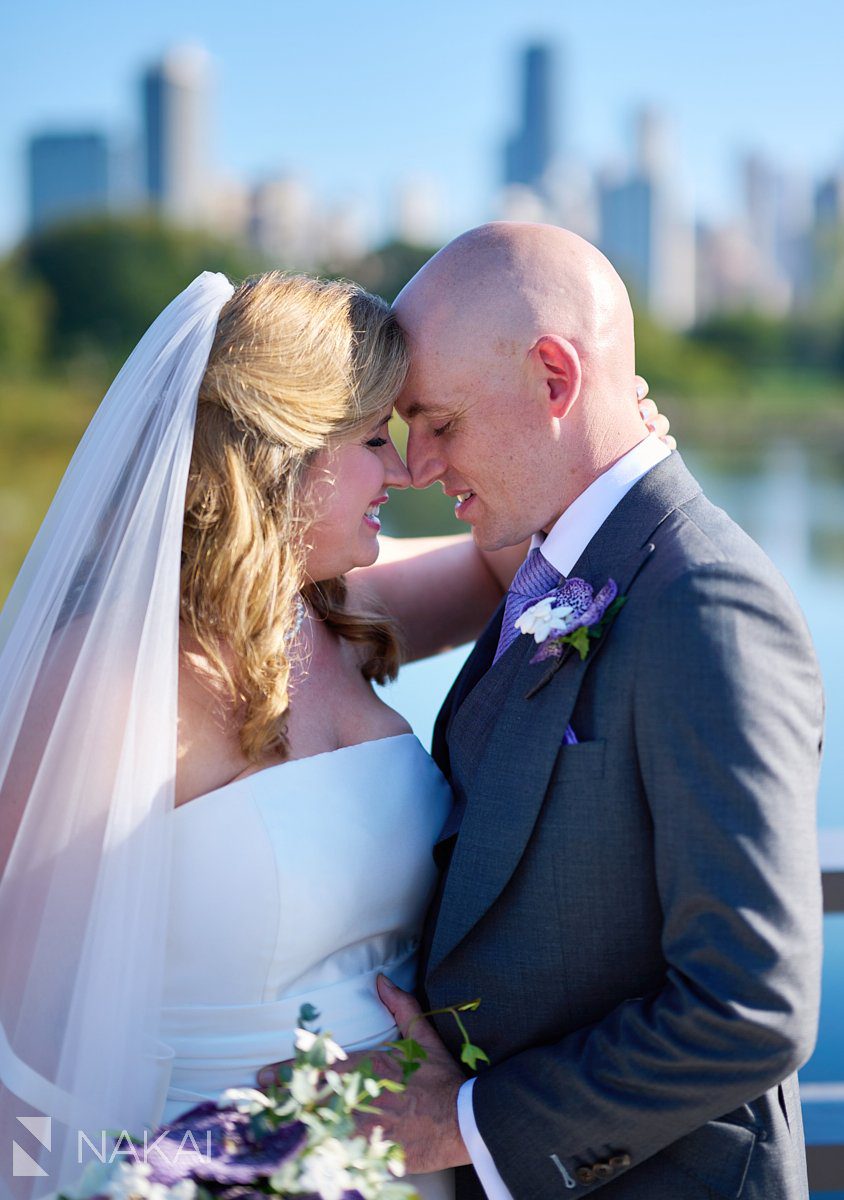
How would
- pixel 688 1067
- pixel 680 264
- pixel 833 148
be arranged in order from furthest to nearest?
1. pixel 680 264
2. pixel 833 148
3. pixel 688 1067

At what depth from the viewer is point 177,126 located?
46.9 metres

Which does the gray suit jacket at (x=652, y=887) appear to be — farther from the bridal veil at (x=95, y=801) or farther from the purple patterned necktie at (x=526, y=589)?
the bridal veil at (x=95, y=801)

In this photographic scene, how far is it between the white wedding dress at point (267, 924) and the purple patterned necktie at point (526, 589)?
40 cm

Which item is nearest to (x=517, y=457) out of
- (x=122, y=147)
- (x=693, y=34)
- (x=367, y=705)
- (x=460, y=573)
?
(x=367, y=705)

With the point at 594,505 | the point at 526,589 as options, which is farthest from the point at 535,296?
the point at 526,589

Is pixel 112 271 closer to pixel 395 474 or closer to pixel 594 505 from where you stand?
pixel 395 474

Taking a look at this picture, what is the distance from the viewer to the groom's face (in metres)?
2.02

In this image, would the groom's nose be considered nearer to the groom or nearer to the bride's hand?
the groom

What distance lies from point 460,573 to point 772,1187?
149 centimetres

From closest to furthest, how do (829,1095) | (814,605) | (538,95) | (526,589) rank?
(526,589), (829,1095), (814,605), (538,95)

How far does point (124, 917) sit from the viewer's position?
1.85 m

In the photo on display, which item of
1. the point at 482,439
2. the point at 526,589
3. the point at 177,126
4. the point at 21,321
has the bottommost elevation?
the point at 21,321

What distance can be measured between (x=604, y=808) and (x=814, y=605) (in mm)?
4697

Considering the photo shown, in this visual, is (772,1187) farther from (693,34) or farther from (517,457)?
(693,34)
